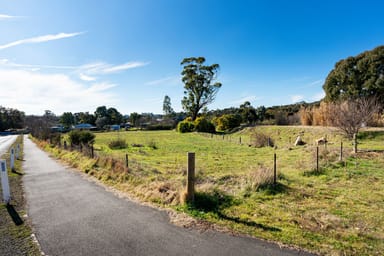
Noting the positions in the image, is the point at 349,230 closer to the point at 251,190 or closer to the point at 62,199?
the point at 251,190

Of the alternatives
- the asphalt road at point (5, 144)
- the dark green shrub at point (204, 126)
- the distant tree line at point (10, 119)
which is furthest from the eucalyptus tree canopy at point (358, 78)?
the distant tree line at point (10, 119)

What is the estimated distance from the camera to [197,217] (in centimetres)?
411

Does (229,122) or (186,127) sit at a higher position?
(229,122)

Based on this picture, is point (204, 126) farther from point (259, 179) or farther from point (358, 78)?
point (259, 179)

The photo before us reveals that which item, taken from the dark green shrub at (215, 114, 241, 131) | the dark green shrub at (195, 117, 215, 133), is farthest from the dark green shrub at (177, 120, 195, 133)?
the dark green shrub at (215, 114, 241, 131)

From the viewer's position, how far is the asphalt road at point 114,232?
3046mm

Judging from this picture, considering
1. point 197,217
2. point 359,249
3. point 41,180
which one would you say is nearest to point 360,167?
point 359,249

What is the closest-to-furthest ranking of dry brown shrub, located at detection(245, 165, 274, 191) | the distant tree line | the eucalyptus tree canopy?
dry brown shrub, located at detection(245, 165, 274, 191)
the eucalyptus tree canopy
the distant tree line

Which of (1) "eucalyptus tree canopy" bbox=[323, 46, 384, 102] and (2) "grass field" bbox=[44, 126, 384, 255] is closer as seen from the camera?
(2) "grass field" bbox=[44, 126, 384, 255]

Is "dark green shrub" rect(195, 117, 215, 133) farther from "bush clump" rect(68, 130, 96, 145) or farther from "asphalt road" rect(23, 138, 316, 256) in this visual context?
"asphalt road" rect(23, 138, 316, 256)

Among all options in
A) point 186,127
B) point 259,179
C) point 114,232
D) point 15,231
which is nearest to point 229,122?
point 186,127

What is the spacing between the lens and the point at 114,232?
3607mm

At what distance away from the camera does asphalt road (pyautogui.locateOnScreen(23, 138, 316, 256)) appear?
3046mm

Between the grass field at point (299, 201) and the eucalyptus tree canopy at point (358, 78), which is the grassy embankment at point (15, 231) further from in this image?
the eucalyptus tree canopy at point (358, 78)
